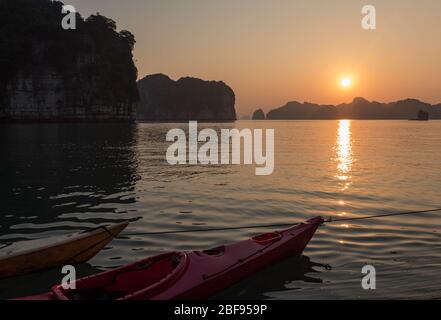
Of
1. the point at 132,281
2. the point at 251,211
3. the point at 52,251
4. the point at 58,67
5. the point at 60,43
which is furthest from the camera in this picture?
the point at 60,43

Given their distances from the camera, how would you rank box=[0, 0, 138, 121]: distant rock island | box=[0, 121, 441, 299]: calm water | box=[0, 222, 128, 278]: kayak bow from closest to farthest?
1. box=[0, 222, 128, 278]: kayak bow
2. box=[0, 121, 441, 299]: calm water
3. box=[0, 0, 138, 121]: distant rock island

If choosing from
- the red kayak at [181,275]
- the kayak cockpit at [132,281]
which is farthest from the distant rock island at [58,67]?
the kayak cockpit at [132,281]

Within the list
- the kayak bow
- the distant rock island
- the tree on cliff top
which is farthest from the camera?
the distant rock island

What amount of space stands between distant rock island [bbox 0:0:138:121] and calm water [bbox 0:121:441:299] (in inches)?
3710

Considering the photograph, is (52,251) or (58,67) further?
(58,67)

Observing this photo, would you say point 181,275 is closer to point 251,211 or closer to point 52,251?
point 52,251

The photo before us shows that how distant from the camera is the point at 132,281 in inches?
328

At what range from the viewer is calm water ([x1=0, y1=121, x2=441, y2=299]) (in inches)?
384

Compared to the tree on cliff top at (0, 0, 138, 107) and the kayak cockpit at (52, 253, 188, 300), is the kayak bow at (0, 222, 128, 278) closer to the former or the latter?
the kayak cockpit at (52, 253, 188, 300)

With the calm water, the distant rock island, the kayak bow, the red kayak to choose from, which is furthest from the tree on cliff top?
the red kayak

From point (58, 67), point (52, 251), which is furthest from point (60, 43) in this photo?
point (52, 251)

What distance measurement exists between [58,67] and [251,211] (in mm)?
123489
